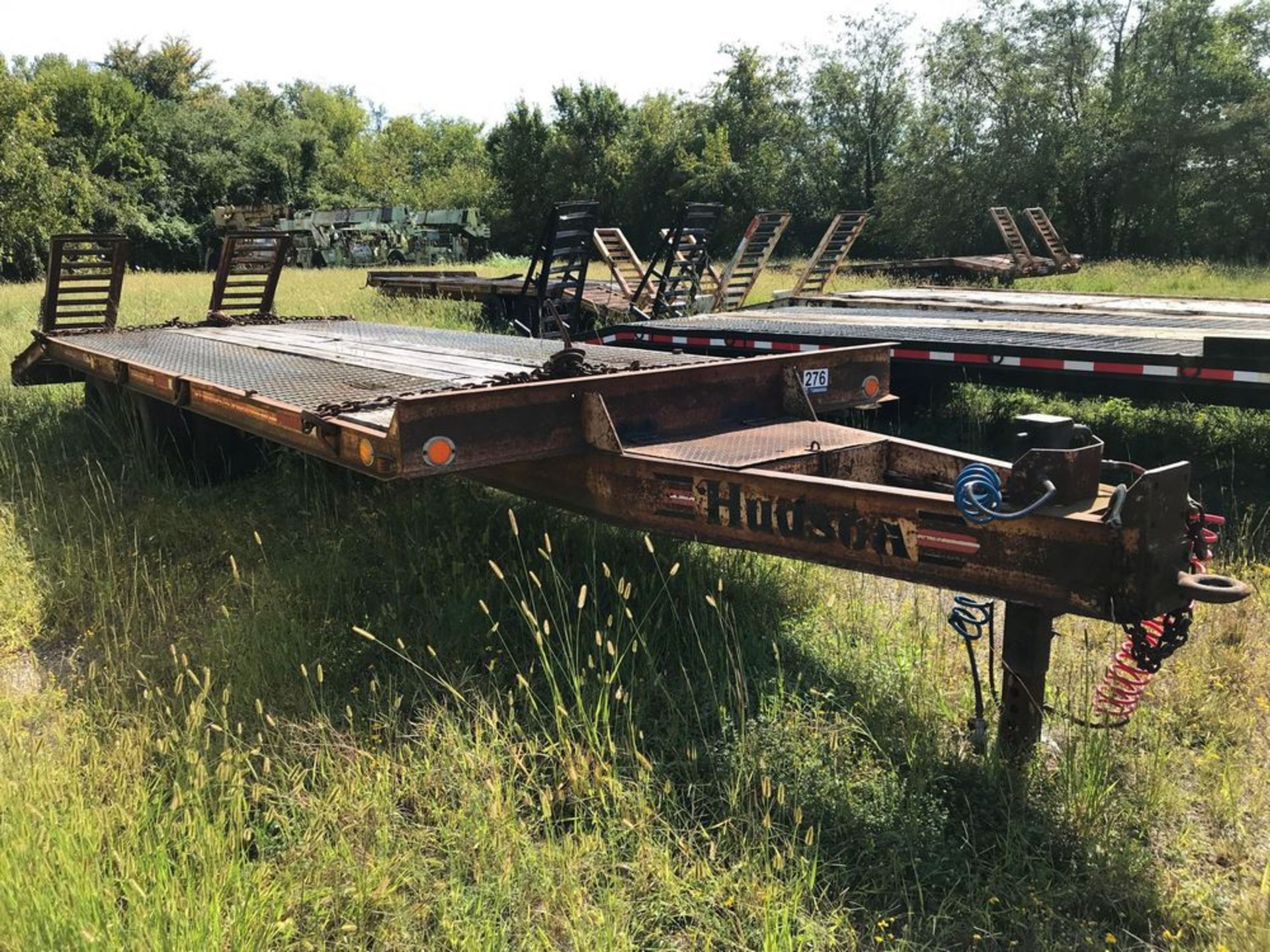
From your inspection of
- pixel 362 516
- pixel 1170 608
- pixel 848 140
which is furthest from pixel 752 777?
pixel 848 140

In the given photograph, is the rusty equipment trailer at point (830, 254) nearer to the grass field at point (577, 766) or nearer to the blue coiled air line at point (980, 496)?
the grass field at point (577, 766)

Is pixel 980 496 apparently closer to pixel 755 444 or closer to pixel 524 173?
pixel 755 444

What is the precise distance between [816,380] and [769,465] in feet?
2.81

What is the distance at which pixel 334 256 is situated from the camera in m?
30.5

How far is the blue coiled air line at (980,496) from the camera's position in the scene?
2158 mm

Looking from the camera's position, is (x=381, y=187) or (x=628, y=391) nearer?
(x=628, y=391)

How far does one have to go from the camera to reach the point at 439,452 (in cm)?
275

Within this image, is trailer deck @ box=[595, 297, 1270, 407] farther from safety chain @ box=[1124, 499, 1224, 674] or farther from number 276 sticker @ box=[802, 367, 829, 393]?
safety chain @ box=[1124, 499, 1224, 674]

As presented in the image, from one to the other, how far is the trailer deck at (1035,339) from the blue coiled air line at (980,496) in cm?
286

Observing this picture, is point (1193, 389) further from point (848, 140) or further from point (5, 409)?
point (848, 140)

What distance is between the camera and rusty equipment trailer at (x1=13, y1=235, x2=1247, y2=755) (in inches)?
83.2

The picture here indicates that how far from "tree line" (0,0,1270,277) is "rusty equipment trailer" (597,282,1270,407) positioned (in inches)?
742

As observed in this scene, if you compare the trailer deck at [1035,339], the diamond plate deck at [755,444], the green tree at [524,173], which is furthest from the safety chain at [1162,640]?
the green tree at [524,173]

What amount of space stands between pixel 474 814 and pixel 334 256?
30.2 metres
